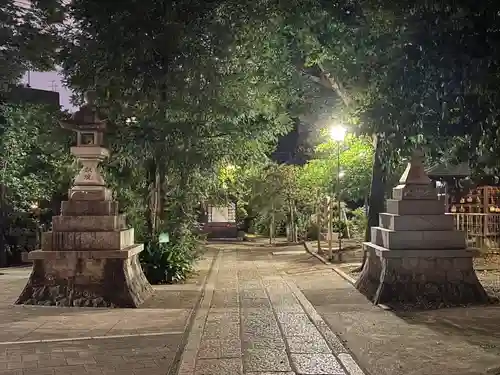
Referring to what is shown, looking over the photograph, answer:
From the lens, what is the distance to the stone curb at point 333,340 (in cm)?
655

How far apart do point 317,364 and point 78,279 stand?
600 cm

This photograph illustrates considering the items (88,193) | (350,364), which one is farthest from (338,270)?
(350,364)

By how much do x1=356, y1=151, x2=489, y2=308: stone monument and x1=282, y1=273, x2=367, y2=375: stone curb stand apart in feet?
4.63

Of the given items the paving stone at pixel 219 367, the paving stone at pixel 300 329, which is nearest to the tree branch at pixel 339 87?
the paving stone at pixel 300 329

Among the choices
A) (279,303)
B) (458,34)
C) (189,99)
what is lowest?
(279,303)

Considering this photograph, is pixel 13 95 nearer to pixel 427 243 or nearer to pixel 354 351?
pixel 427 243

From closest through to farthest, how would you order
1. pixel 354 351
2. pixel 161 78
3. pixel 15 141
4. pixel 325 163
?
pixel 354 351 < pixel 161 78 < pixel 15 141 < pixel 325 163

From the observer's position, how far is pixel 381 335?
26.9 ft

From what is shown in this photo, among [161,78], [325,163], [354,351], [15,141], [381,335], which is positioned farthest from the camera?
[325,163]

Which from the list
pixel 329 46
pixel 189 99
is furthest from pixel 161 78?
pixel 329 46

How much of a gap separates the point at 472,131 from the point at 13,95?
16469mm

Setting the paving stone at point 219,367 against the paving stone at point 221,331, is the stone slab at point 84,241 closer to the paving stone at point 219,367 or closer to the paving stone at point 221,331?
the paving stone at point 221,331

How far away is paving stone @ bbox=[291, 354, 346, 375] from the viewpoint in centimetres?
638

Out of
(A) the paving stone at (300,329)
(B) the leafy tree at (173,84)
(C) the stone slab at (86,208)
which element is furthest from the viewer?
(B) the leafy tree at (173,84)
